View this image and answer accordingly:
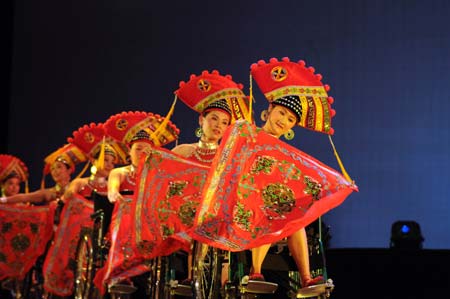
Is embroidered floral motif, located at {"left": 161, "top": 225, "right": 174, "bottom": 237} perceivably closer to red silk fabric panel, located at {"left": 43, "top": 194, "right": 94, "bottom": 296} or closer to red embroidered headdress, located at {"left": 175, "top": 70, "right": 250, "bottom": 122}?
red embroidered headdress, located at {"left": 175, "top": 70, "right": 250, "bottom": 122}

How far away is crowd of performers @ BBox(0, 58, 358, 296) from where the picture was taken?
4.40 meters

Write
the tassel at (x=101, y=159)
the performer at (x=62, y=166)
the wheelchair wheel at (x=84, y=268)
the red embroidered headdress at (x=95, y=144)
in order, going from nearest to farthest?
the wheelchair wheel at (x=84, y=268) < the tassel at (x=101, y=159) < the red embroidered headdress at (x=95, y=144) < the performer at (x=62, y=166)

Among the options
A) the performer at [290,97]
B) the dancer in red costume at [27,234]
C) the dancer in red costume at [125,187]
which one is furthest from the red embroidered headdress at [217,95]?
the dancer in red costume at [27,234]

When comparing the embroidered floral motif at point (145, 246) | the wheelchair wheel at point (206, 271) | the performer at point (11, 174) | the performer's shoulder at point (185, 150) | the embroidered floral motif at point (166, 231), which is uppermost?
the performer at point (11, 174)

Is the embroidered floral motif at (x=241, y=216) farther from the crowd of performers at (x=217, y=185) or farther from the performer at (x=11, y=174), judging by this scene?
the performer at (x=11, y=174)

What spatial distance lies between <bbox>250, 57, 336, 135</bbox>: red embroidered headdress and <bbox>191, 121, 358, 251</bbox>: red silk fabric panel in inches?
16.2

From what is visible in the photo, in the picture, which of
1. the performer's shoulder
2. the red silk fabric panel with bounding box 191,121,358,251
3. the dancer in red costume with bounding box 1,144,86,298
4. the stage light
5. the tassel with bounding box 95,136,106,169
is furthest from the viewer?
the dancer in red costume with bounding box 1,144,86,298

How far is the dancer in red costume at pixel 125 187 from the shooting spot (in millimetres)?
5633

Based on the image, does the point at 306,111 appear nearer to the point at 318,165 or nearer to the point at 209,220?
the point at 318,165

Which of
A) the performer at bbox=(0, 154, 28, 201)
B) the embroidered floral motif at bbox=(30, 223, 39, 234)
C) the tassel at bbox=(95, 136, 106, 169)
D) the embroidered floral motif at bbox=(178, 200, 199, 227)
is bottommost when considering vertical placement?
the embroidered floral motif at bbox=(178, 200, 199, 227)

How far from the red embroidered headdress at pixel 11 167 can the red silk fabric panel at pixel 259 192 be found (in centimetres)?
419

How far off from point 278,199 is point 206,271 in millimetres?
643

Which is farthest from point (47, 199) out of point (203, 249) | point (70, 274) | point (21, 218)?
point (203, 249)

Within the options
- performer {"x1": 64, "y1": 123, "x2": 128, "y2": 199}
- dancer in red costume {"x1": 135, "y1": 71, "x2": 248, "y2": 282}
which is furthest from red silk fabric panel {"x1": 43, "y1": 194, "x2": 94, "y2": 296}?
dancer in red costume {"x1": 135, "y1": 71, "x2": 248, "y2": 282}
